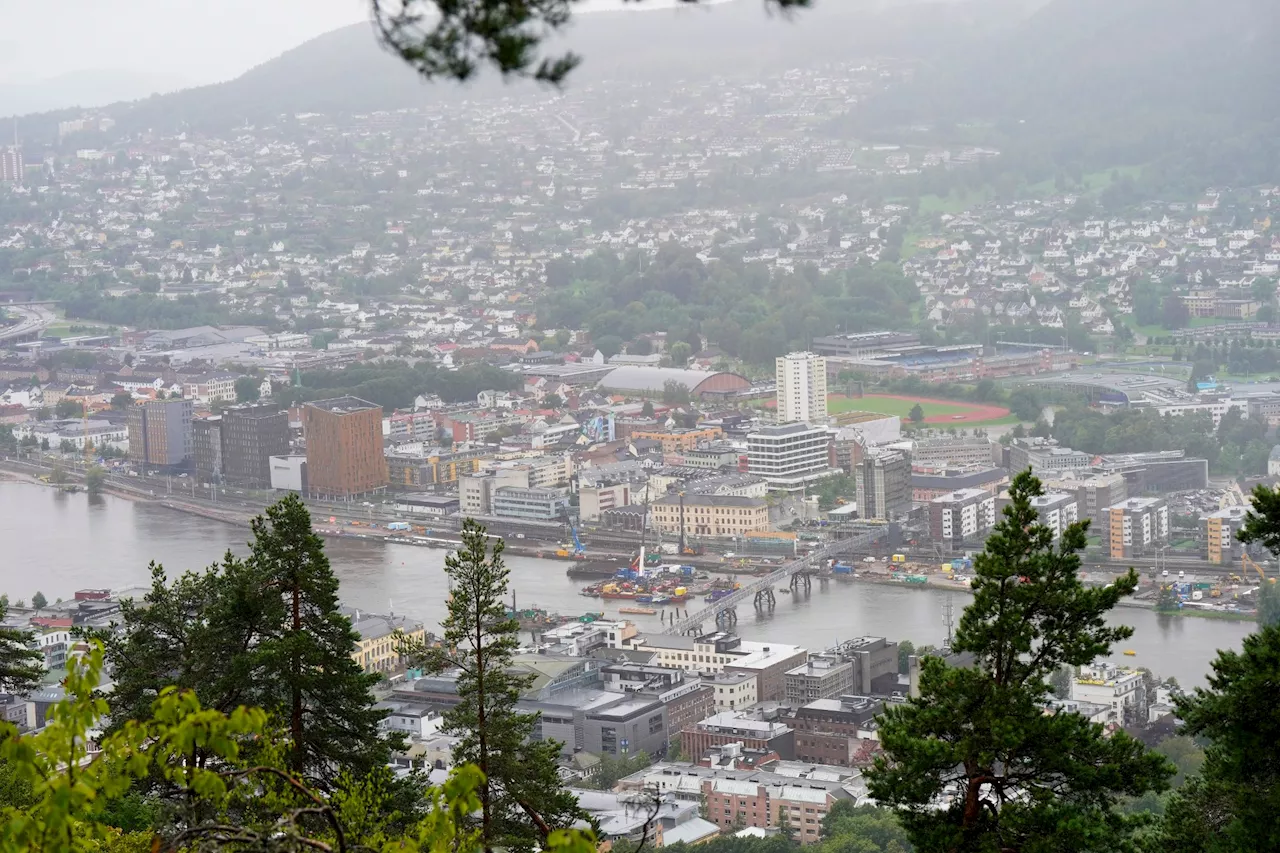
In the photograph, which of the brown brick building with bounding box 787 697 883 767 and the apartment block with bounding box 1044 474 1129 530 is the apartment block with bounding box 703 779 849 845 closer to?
the brown brick building with bounding box 787 697 883 767

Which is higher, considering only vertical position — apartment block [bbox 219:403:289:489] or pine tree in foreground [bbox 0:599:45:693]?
pine tree in foreground [bbox 0:599:45:693]

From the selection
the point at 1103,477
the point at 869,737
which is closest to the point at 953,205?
the point at 1103,477

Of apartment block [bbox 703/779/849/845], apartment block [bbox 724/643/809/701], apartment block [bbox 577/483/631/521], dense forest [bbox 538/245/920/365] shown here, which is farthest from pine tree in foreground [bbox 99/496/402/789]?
dense forest [bbox 538/245/920/365]

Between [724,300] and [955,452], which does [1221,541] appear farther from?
[724,300]

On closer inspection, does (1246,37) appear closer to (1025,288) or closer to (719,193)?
(719,193)

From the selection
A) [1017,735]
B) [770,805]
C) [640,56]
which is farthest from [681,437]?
[640,56]
